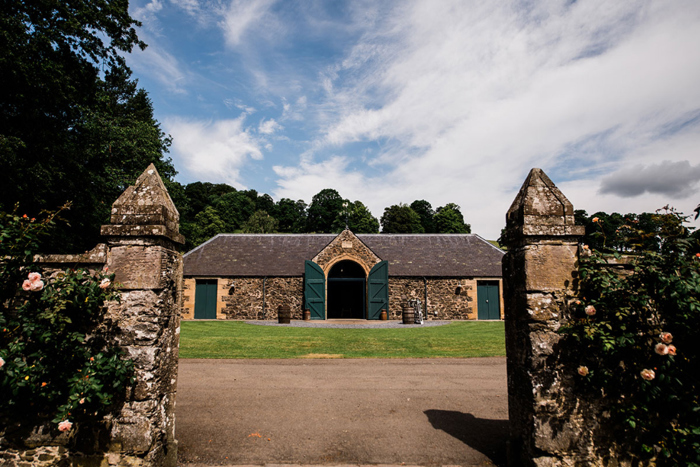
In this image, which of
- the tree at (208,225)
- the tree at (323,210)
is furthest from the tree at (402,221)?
the tree at (208,225)

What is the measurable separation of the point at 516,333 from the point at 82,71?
50.7 ft

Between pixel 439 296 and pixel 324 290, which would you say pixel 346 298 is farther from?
pixel 439 296

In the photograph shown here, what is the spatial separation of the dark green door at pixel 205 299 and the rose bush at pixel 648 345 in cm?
2182

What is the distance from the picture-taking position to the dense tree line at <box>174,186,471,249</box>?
5865 centimetres

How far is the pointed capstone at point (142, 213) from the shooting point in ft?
13.2

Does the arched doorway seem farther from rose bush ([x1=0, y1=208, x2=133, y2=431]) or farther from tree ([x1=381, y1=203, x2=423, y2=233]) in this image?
tree ([x1=381, y1=203, x2=423, y2=233])

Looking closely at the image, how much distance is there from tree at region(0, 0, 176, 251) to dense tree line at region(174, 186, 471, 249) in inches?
1451

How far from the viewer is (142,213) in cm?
409

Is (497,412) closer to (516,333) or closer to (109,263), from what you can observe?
→ (516,333)

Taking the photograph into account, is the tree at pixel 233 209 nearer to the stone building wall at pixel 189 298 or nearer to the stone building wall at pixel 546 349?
the stone building wall at pixel 189 298

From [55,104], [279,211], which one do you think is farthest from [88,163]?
[279,211]

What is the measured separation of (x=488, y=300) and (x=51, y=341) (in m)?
22.9

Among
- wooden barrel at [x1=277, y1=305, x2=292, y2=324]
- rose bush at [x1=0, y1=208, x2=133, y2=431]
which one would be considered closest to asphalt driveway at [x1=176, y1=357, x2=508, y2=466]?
rose bush at [x1=0, y1=208, x2=133, y2=431]

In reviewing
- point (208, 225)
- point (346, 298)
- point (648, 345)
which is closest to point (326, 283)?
point (346, 298)
